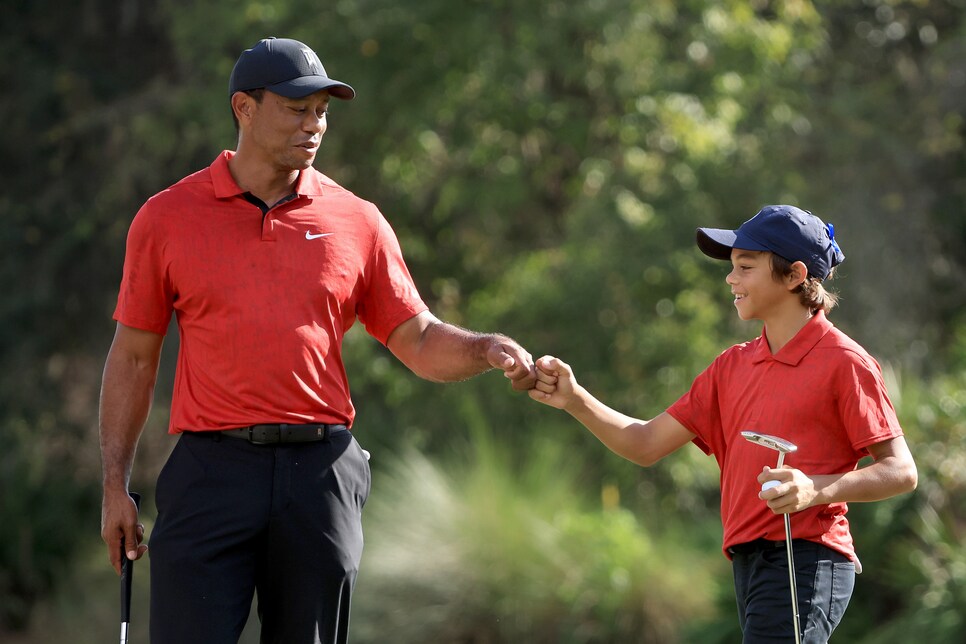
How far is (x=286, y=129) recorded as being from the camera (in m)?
4.34

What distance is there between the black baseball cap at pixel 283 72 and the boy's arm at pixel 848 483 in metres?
1.79

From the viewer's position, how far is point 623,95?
460 inches

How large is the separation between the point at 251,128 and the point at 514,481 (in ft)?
21.1

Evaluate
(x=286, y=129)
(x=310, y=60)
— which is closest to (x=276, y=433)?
(x=286, y=129)

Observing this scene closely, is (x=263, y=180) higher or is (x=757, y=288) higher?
(x=263, y=180)

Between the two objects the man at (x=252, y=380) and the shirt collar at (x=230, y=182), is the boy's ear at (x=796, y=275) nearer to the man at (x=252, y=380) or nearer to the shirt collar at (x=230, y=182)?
the man at (x=252, y=380)

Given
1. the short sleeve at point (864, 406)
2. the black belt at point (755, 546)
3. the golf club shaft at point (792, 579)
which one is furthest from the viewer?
the black belt at point (755, 546)

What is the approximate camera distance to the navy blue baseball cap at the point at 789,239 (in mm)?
4180

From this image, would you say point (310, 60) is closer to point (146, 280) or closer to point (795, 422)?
point (146, 280)

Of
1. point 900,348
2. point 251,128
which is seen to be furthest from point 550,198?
point 251,128

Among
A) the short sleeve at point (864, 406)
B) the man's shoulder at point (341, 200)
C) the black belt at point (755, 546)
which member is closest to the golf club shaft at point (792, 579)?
the black belt at point (755, 546)

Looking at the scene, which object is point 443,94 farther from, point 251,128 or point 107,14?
→ point 251,128

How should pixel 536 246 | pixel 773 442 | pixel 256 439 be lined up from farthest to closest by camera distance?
pixel 536 246 < pixel 256 439 < pixel 773 442

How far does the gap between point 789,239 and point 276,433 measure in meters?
1.62
